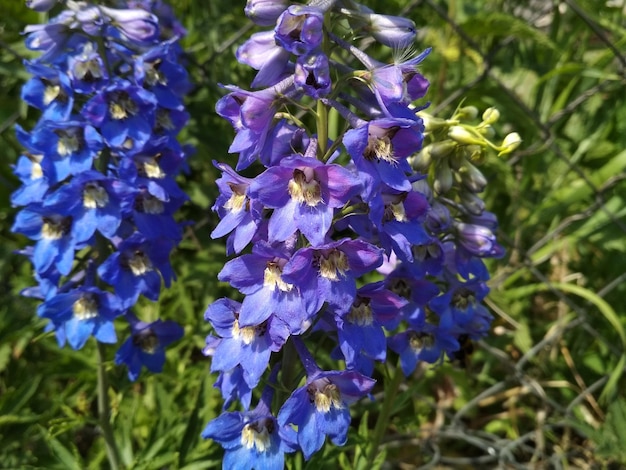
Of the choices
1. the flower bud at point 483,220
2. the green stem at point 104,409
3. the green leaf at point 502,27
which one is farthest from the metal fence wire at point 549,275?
the green stem at point 104,409

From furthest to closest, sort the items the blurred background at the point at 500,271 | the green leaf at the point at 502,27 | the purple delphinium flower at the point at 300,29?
1. the blurred background at the point at 500,271
2. the green leaf at the point at 502,27
3. the purple delphinium flower at the point at 300,29

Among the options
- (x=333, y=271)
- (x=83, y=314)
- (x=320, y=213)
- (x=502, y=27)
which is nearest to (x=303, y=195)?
(x=320, y=213)

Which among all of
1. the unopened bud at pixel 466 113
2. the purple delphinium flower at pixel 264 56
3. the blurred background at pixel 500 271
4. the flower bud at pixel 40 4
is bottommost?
the blurred background at pixel 500 271

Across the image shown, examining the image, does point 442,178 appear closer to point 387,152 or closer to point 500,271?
point 387,152

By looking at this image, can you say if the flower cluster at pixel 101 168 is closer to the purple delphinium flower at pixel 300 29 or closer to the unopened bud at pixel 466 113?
the purple delphinium flower at pixel 300 29

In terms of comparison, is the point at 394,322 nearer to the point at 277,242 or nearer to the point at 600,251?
the point at 277,242

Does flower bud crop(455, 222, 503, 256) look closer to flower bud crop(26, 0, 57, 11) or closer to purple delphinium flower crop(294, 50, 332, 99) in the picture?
purple delphinium flower crop(294, 50, 332, 99)
